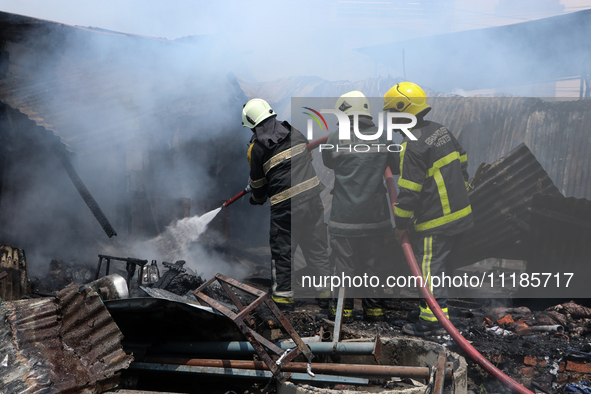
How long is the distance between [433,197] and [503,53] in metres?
10.8

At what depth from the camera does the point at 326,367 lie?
245 cm

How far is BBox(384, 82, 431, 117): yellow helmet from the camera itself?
386 centimetres

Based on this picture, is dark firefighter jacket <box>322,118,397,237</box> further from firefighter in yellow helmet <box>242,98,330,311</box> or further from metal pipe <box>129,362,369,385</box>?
metal pipe <box>129,362,369,385</box>

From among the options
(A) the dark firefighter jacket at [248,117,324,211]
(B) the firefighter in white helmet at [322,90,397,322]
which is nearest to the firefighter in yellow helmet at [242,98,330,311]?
(A) the dark firefighter jacket at [248,117,324,211]

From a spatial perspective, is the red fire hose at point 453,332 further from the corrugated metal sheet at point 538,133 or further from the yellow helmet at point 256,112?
the corrugated metal sheet at point 538,133

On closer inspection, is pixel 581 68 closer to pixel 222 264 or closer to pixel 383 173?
pixel 383 173

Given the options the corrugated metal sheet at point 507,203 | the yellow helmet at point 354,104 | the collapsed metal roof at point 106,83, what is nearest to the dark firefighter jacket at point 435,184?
the yellow helmet at point 354,104

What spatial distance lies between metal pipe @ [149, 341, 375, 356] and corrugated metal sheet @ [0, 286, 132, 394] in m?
0.47

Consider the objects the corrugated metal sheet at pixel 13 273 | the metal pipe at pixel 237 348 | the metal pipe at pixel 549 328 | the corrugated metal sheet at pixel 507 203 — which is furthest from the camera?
the corrugated metal sheet at pixel 507 203

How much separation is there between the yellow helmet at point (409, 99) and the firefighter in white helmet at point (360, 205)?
1.21 ft

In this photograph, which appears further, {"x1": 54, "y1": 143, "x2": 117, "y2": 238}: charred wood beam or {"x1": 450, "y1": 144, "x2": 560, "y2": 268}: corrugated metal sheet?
{"x1": 54, "y1": 143, "x2": 117, "y2": 238}: charred wood beam

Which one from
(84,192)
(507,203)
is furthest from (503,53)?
(84,192)

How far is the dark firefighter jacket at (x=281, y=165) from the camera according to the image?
4.25m

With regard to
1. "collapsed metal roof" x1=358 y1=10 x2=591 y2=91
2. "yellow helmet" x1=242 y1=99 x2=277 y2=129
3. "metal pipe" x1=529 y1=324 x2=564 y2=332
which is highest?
"collapsed metal roof" x1=358 y1=10 x2=591 y2=91
